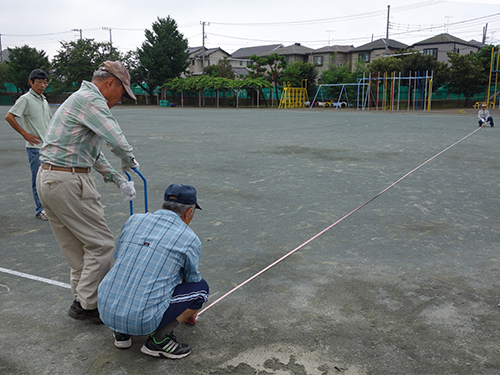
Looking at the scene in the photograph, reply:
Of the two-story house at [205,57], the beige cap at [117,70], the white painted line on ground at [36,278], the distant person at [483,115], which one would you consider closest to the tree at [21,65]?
the two-story house at [205,57]

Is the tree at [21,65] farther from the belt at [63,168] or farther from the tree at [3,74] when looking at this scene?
the belt at [63,168]

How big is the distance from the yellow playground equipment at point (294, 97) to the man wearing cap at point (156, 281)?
46639 mm

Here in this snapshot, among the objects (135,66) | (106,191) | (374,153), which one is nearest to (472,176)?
(374,153)

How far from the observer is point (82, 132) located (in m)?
3.08

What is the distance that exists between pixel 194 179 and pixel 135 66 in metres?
58.9

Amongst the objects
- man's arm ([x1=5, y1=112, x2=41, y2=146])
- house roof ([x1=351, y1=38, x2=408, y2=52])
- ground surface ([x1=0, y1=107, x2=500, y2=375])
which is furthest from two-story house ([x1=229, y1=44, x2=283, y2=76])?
man's arm ([x1=5, y1=112, x2=41, y2=146])

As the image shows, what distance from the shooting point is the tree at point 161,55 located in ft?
200

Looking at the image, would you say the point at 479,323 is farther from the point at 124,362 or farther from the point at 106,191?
the point at 106,191

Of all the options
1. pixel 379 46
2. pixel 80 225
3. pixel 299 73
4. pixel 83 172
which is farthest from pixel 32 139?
pixel 379 46

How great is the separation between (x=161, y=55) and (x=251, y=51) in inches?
1201

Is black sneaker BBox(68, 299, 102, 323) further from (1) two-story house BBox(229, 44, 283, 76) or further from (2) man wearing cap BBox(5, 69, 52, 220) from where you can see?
(1) two-story house BBox(229, 44, 283, 76)

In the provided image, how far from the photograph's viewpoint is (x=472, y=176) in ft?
28.1

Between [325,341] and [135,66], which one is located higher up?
[135,66]

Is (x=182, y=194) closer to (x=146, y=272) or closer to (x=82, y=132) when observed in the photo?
(x=146, y=272)
